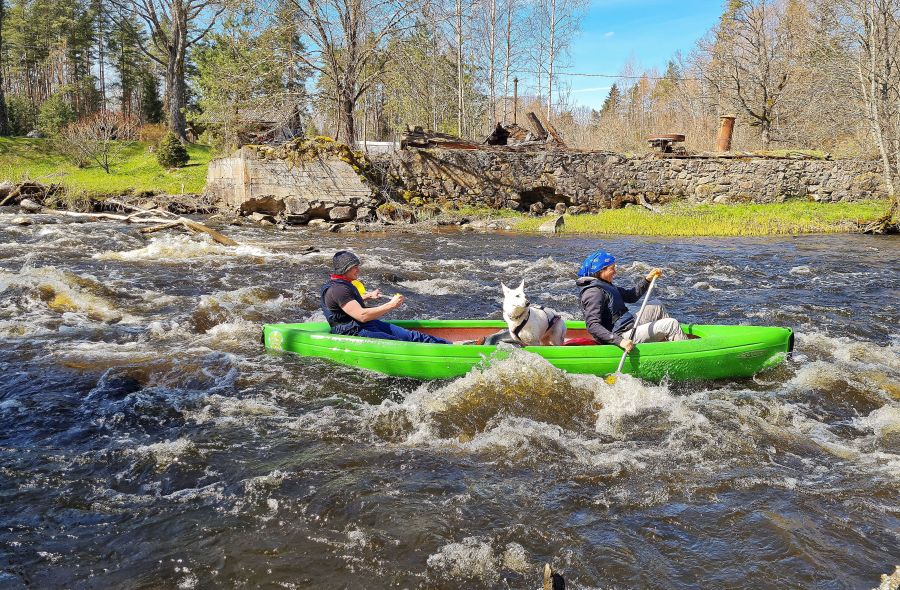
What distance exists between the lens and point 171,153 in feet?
93.3

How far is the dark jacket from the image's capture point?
5.98 m

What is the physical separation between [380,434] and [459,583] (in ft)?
6.07

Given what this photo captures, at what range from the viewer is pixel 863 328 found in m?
7.86

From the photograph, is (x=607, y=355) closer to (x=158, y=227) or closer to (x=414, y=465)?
(x=414, y=465)

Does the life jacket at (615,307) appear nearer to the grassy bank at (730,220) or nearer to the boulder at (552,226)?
the boulder at (552,226)

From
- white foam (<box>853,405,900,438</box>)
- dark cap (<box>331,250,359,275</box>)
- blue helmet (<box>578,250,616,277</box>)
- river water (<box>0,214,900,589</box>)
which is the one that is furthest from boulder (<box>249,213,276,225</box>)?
white foam (<box>853,405,900,438</box>)

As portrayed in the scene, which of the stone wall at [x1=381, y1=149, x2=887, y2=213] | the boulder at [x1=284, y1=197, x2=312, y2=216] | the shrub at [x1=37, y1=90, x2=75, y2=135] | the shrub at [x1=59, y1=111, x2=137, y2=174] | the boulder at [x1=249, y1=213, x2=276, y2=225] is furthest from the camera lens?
the shrub at [x1=37, y1=90, x2=75, y2=135]

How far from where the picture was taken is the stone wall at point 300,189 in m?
18.9

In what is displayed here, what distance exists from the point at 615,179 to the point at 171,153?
18.9 meters

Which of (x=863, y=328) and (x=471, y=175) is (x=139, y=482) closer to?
(x=863, y=328)

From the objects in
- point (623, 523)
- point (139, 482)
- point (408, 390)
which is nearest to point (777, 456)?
point (623, 523)

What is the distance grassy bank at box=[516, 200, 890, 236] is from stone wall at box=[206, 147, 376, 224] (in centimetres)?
500

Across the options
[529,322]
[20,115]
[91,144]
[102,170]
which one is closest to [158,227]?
Answer: [529,322]

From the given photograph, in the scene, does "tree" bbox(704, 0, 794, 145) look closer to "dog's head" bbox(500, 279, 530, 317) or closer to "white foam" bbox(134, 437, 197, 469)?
"dog's head" bbox(500, 279, 530, 317)
